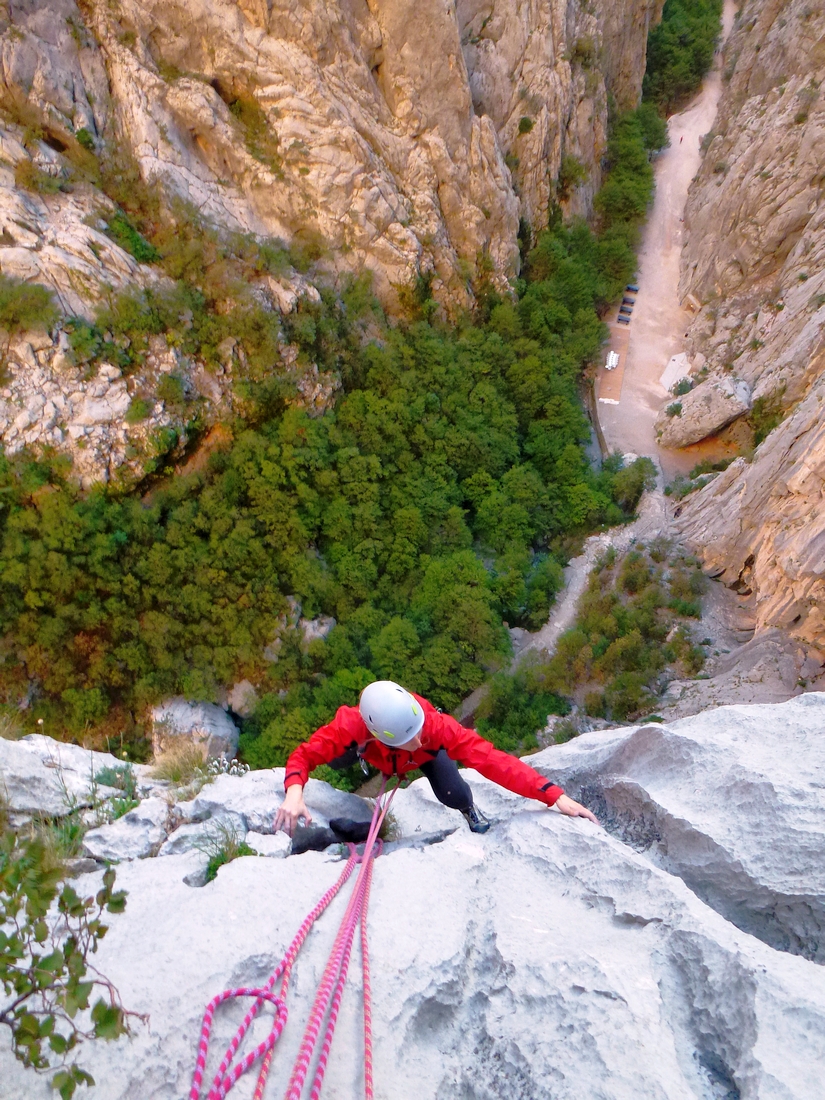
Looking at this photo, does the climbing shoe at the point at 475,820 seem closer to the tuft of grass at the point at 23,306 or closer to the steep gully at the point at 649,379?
the steep gully at the point at 649,379

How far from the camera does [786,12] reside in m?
22.9

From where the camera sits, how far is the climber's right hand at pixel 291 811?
4242mm

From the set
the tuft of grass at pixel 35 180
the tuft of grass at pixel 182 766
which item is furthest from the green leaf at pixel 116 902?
the tuft of grass at pixel 35 180

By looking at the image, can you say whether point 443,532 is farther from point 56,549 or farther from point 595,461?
point 56,549

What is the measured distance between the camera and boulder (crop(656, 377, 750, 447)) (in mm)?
18984

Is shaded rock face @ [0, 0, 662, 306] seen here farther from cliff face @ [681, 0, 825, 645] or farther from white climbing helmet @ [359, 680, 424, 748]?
white climbing helmet @ [359, 680, 424, 748]

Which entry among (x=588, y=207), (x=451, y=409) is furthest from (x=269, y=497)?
(x=588, y=207)

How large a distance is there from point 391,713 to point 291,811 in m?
1.01

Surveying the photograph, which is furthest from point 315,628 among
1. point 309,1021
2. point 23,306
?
point 309,1021

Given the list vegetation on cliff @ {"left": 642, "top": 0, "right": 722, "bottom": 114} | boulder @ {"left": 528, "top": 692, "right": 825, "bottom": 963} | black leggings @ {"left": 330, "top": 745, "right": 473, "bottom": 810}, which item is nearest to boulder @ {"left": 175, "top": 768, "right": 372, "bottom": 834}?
black leggings @ {"left": 330, "top": 745, "right": 473, "bottom": 810}

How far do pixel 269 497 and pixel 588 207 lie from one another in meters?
19.2

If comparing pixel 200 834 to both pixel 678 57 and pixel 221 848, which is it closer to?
pixel 221 848

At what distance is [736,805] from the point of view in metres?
3.87

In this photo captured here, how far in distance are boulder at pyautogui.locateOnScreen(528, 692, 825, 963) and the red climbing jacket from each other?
32.1 inches
